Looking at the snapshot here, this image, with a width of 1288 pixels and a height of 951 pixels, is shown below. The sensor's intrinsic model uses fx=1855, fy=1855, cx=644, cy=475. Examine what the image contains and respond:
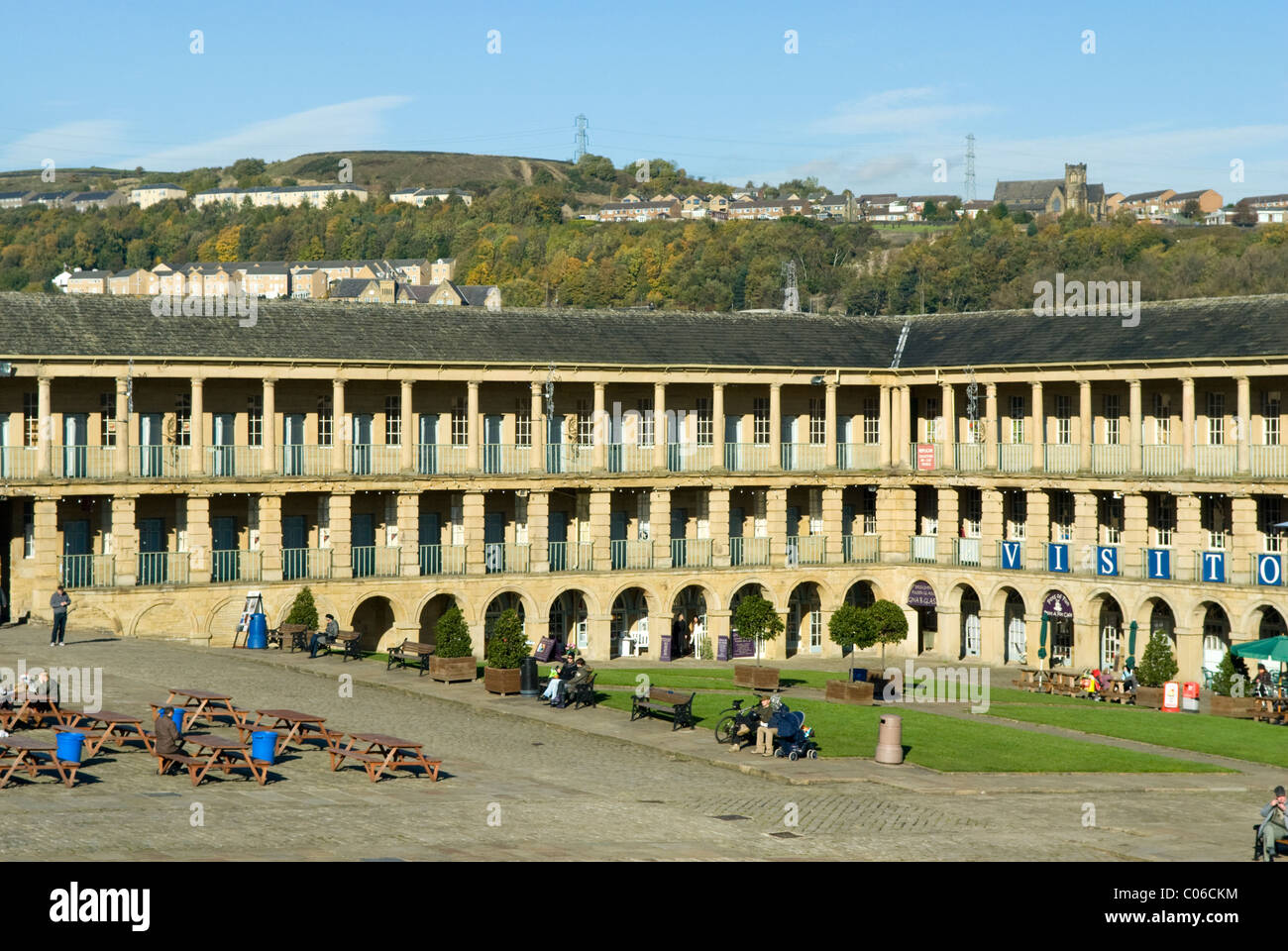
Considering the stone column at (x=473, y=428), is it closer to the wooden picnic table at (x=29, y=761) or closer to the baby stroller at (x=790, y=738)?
the baby stroller at (x=790, y=738)

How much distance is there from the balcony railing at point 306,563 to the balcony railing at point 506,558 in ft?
17.9

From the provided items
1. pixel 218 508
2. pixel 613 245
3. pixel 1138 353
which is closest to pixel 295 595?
pixel 218 508

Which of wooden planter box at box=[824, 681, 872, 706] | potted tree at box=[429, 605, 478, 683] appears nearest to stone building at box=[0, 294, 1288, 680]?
potted tree at box=[429, 605, 478, 683]

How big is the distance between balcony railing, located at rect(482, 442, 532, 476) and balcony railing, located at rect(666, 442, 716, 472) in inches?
203

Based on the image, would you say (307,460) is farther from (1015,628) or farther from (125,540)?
(1015,628)

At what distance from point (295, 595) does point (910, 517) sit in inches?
889

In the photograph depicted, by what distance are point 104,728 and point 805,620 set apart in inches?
1442

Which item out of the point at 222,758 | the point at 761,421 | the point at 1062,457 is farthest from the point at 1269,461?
the point at 222,758

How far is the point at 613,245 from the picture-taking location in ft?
654

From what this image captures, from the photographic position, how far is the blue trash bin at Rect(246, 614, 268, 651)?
170 ft

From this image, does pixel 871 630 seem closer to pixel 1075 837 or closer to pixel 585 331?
pixel 585 331

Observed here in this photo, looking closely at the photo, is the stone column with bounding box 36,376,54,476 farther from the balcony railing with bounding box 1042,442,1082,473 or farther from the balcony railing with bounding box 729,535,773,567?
the balcony railing with bounding box 1042,442,1082,473

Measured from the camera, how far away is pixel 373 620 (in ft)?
201

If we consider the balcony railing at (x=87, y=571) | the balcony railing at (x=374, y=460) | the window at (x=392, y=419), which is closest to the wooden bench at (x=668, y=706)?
the balcony railing at (x=87, y=571)
